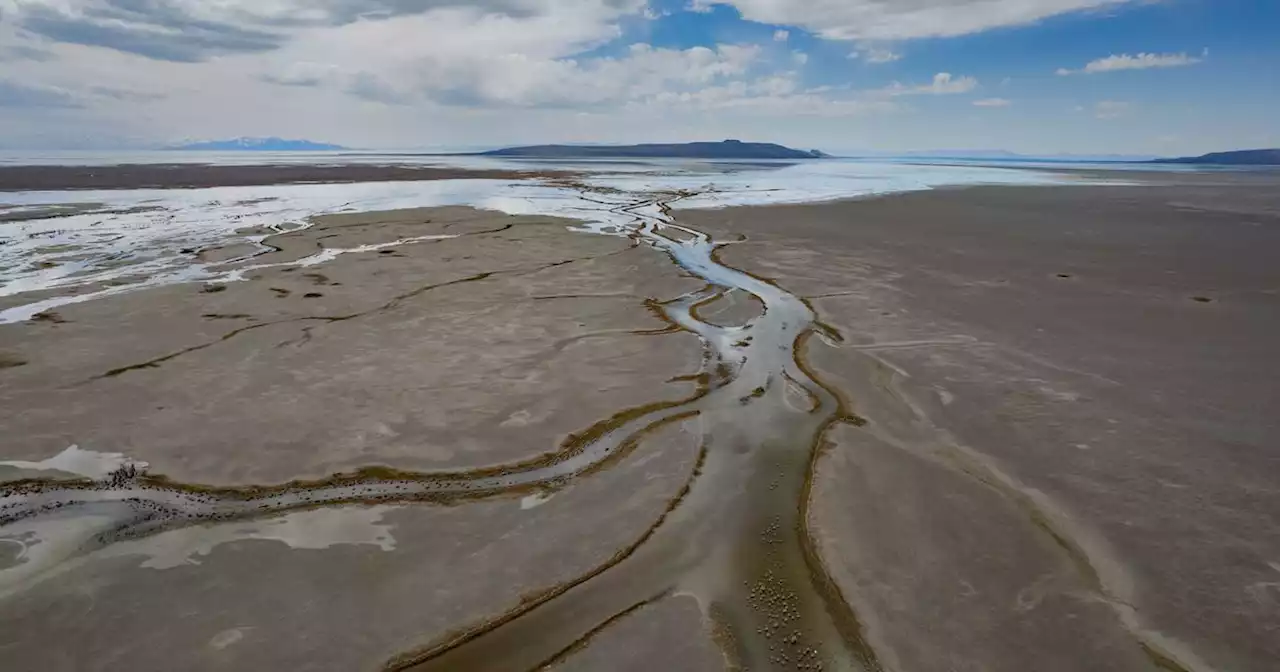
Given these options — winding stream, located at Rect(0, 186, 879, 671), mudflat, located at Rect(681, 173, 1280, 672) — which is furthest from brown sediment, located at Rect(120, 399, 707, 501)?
mudflat, located at Rect(681, 173, 1280, 672)

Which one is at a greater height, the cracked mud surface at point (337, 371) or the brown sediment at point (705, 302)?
the brown sediment at point (705, 302)

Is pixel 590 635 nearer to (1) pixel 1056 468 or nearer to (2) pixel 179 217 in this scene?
(1) pixel 1056 468

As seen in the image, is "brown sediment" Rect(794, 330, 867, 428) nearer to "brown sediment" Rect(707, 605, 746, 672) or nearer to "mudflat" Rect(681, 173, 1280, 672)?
"mudflat" Rect(681, 173, 1280, 672)

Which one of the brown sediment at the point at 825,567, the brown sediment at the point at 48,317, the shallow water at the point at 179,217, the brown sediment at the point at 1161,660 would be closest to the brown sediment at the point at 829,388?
the brown sediment at the point at 825,567

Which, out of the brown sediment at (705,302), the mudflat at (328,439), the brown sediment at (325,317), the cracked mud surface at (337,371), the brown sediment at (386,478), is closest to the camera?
the mudflat at (328,439)

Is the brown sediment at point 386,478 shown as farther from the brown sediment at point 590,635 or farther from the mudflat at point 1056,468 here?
the mudflat at point 1056,468

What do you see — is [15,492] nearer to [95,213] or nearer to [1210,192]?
[95,213]
